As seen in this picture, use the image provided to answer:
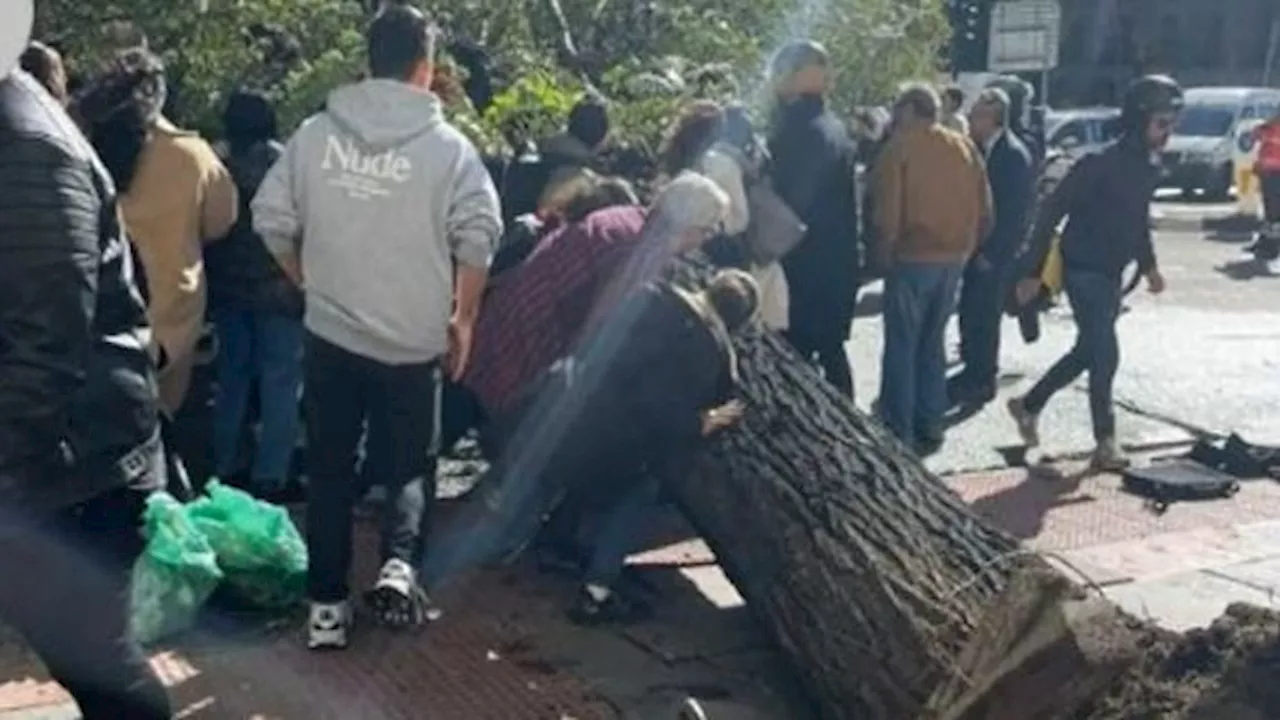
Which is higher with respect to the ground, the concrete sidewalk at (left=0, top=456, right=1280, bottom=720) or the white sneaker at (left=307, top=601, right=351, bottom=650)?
the white sneaker at (left=307, top=601, right=351, bottom=650)

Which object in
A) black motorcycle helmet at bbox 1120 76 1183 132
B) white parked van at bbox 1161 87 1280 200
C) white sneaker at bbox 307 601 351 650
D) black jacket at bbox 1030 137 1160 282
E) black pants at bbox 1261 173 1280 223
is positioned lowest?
white parked van at bbox 1161 87 1280 200

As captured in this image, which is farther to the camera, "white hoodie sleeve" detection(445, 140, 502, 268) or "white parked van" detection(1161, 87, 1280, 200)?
"white parked van" detection(1161, 87, 1280, 200)

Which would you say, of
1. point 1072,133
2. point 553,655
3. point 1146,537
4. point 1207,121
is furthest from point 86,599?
point 1207,121

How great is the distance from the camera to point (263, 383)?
6.50 m

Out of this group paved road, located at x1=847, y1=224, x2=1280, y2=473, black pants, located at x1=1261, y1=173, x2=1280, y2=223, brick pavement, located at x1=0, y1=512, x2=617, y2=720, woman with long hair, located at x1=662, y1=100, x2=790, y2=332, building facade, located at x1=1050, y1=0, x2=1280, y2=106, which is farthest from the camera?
building facade, located at x1=1050, y1=0, x2=1280, y2=106

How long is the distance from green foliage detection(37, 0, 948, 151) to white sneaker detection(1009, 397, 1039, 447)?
188 centimetres

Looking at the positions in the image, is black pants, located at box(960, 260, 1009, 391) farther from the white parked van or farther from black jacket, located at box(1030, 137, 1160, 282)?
the white parked van

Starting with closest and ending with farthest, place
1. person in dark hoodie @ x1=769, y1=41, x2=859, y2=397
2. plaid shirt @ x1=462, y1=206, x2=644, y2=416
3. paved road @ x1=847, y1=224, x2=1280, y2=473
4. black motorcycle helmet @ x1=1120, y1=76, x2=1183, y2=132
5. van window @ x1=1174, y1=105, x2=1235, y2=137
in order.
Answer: plaid shirt @ x1=462, y1=206, x2=644, y2=416, person in dark hoodie @ x1=769, y1=41, x2=859, y2=397, black motorcycle helmet @ x1=1120, y1=76, x2=1183, y2=132, paved road @ x1=847, y1=224, x2=1280, y2=473, van window @ x1=1174, y1=105, x2=1235, y2=137

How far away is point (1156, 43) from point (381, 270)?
48491 millimetres

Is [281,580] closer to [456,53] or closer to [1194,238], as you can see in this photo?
[456,53]

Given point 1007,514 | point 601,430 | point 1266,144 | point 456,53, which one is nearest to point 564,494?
point 601,430

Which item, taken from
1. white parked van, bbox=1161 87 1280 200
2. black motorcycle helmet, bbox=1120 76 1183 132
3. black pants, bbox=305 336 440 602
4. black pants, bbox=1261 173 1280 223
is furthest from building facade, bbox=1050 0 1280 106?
black pants, bbox=305 336 440 602

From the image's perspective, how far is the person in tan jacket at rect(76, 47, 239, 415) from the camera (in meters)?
5.53

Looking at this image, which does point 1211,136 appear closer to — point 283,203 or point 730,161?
point 730,161
